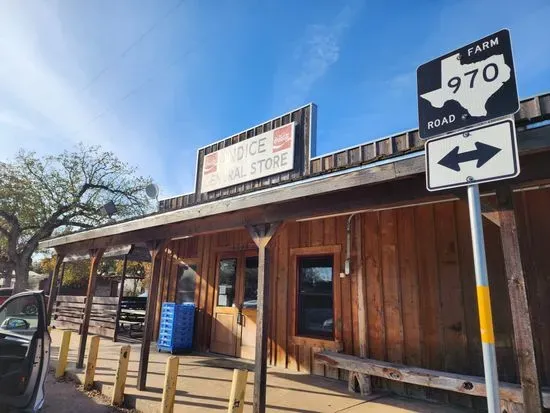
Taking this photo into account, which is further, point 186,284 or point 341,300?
point 186,284

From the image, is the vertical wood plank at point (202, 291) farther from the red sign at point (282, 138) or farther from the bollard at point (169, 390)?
the bollard at point (169, 390)

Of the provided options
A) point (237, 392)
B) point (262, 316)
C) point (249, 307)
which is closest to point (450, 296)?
point (262, 316)

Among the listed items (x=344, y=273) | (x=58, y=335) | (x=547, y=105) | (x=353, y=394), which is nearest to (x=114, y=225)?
(x=344, y=273)

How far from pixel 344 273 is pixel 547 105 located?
11.8ft

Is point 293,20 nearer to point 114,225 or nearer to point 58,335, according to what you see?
point 114,225

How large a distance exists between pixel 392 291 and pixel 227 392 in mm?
2865

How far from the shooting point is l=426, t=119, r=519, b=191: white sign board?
1.86 metres

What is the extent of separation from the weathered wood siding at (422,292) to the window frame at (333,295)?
22 millimetres

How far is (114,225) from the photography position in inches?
280

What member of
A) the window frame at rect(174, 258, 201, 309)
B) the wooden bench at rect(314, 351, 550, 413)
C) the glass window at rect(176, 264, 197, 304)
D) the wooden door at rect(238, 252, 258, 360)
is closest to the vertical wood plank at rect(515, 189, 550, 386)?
the wooden bench at rect(314, 351, 550, 413)

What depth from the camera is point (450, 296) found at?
16.9 ft

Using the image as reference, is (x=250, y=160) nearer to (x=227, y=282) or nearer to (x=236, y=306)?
(x=227, y=282)

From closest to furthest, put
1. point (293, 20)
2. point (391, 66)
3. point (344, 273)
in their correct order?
A: point (344, 273) → point (391, 66) → point (293, 20)

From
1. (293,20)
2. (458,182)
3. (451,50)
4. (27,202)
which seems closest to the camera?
(458,182)
